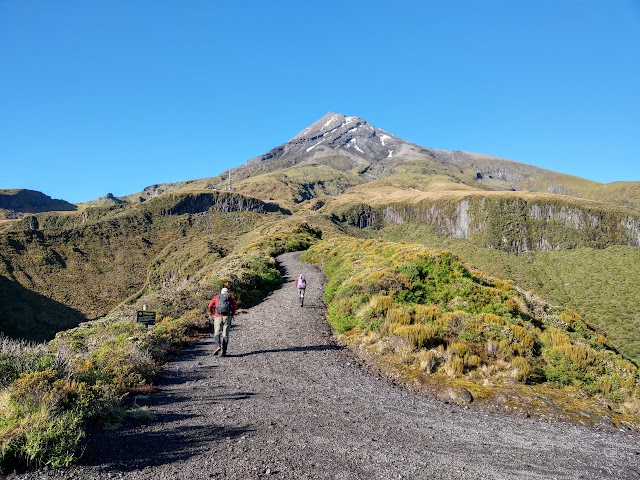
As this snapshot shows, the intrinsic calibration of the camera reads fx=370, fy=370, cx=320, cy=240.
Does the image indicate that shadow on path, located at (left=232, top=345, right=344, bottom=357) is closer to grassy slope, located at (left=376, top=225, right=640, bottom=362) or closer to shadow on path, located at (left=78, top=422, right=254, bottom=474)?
shadow on path, located at (left=78, top=422, right=254, bottom=474)

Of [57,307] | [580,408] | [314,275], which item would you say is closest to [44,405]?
[580,408]

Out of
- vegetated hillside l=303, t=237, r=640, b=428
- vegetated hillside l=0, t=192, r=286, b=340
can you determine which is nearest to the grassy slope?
vegetated hillside l=303, t=237, r=640, b=428

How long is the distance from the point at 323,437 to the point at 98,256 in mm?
122183

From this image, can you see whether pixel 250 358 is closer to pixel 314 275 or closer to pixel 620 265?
pixel 314 275

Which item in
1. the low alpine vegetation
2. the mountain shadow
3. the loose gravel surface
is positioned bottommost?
the mountain shadow

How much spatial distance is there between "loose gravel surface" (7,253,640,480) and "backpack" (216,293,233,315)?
1763 millimetres

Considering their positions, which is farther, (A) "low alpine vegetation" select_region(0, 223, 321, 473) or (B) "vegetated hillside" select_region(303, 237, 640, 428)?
(B) "vegetated hillside" select_region(303, 237, 640, 428)

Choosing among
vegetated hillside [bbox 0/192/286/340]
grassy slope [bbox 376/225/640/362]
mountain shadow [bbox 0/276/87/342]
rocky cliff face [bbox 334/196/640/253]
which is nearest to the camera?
mountain shadow [bbox 0/276/87/342]

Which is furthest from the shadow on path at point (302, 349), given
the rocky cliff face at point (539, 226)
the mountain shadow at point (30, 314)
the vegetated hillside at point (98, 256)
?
the rocky cliff face at point (539, 226)

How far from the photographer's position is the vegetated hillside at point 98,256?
7738cm

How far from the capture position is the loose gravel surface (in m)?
5.09

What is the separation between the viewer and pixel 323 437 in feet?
20.1

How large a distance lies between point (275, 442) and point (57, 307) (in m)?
94.5

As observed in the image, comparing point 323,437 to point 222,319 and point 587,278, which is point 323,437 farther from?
point 587,278
